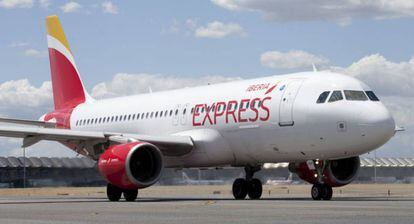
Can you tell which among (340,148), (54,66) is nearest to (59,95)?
(54,66)

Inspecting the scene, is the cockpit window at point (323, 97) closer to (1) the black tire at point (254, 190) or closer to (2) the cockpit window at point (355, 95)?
(2) the cockpit window at point (355, 95)

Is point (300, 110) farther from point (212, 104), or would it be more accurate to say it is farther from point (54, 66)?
point (54, 66)

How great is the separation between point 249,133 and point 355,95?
4333 millimetres

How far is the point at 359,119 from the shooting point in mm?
29078

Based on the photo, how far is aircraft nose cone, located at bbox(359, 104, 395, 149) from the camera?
28922 millimetres

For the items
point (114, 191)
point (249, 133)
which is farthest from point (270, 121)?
point (114, 191)

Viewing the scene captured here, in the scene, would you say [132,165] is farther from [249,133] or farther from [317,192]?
[317,192]

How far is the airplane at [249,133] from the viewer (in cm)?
2962

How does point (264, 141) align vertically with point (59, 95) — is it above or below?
below

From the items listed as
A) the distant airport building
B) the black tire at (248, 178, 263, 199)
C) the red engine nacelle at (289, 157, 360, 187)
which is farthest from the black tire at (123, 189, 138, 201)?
the distant airport building

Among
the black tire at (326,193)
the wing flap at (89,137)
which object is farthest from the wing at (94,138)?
the black tire at (326,193)

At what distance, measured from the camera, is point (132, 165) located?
105 feet

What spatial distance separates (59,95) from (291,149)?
19.3m

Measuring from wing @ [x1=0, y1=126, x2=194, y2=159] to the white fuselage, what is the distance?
0.61 metres
